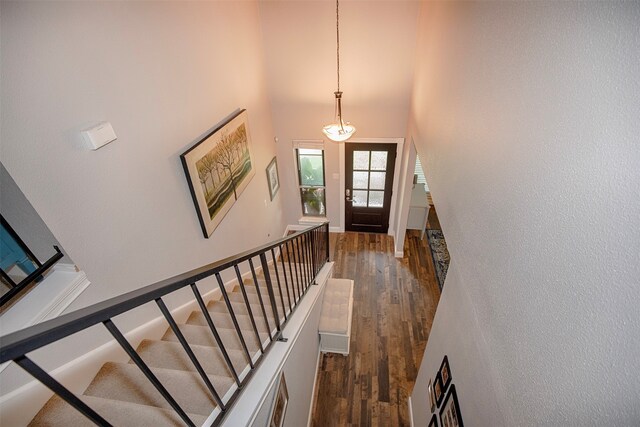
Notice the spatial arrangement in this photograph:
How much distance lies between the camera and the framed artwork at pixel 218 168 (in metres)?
2.60

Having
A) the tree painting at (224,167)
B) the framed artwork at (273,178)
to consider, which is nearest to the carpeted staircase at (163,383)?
the tree painting at (224,167)

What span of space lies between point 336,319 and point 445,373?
5.47 feet

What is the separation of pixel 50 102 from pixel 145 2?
3.51 feet

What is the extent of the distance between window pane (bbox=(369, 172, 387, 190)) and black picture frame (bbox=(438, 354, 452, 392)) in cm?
360

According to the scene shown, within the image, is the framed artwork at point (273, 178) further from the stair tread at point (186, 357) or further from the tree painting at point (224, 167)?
the stair tread at point (186, 357)

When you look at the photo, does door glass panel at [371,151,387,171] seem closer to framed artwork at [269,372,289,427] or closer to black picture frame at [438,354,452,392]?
black picture frame at [438,354,452,392]

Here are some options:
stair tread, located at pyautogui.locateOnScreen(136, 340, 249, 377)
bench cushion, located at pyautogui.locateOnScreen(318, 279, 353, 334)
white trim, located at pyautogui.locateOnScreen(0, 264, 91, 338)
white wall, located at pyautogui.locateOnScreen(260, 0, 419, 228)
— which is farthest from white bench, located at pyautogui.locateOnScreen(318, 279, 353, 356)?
white trim, located at pyautogui.locateOnScreen(0, 264, 91, 338)

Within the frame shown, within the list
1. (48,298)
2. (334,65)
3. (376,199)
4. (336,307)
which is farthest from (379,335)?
(334,65)

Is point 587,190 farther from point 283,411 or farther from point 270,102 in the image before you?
point 270,102

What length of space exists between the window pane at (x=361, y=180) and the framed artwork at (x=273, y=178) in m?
1.44

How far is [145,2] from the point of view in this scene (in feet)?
6.58

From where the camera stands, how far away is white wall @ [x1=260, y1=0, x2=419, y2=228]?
3809 millimetres

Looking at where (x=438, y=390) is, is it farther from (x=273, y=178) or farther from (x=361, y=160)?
(x=273, y=178)

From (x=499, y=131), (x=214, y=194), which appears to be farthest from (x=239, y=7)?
(x=499, y=131)
